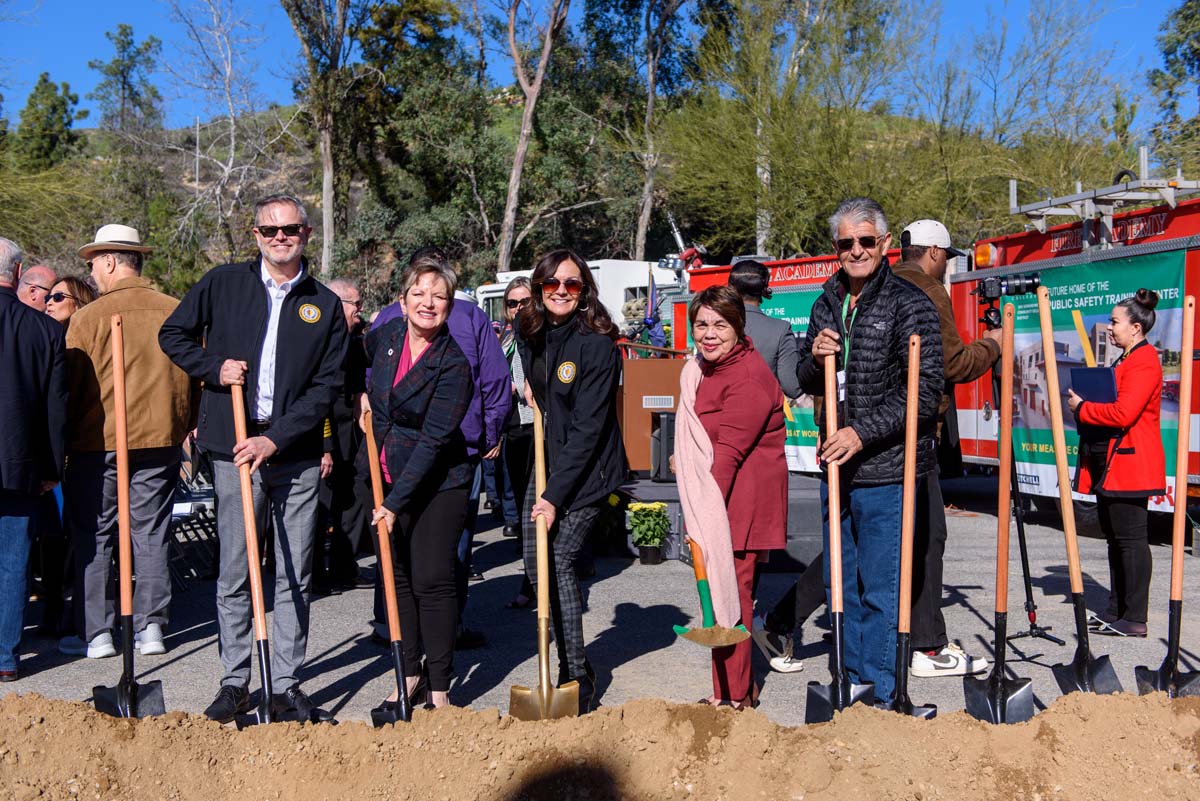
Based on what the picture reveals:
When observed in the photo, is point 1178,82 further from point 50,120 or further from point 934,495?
point 50,120

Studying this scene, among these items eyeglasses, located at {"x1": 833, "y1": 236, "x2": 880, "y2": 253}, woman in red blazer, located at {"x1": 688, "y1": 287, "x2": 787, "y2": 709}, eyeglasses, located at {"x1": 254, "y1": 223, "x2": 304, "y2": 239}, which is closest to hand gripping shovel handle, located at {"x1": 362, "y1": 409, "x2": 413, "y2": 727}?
eyeglasses, located at {"x1": 254, "y1": 223, "x2": 304, "y2": 239}

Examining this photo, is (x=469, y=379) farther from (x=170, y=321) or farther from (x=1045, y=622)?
(x=1045, y=622)

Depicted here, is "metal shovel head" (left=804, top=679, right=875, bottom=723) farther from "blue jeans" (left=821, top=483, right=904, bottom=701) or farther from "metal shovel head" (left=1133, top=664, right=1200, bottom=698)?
"metal shovel head" (left=1133, top=664, right=1200, bottom=698)

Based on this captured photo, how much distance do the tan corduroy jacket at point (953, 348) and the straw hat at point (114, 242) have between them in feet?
13.0

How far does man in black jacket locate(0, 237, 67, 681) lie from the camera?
5.43 meters

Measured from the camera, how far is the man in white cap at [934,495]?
15.9ft

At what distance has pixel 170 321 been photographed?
4711 millimetres

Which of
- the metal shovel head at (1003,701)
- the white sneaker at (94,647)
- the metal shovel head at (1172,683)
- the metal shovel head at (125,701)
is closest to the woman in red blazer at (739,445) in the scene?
the metal shovel head at (1003,701)

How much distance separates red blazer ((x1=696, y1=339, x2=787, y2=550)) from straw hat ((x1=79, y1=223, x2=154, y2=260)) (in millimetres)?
3258

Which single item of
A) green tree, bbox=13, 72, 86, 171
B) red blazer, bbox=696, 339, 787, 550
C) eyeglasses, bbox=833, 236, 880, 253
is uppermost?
green tree, bbox=13, 72, 86, 171

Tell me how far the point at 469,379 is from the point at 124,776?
1.98 metres

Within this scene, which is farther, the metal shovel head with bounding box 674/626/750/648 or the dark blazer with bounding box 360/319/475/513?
the dark blazer with bounding box 360/319/475/513

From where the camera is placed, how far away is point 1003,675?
4.30 m

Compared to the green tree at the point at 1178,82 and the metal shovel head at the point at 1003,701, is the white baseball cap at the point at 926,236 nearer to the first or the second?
the metal shovel head at the point at 1003,701
